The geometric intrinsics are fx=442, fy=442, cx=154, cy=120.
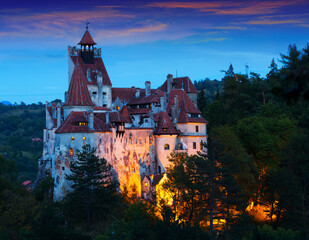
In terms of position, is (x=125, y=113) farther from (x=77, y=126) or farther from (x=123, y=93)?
(x=77, y=126)

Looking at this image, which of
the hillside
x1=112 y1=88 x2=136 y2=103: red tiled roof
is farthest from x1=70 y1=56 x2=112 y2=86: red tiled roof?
the hillside

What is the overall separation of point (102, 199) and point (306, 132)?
110ft

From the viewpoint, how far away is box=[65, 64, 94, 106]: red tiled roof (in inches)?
2704

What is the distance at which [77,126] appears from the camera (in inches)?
2594

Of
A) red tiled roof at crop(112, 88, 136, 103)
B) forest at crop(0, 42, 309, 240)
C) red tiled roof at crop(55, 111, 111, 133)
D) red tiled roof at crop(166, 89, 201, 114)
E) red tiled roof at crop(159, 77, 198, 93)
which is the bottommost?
forest at crop(0, 42, 309, 240)

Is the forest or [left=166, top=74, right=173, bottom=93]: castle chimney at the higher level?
[left=166, top=74, right=173, bottom=93]: castle chimney

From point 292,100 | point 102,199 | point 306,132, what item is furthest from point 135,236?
point 292,100

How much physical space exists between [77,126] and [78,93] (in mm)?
6266

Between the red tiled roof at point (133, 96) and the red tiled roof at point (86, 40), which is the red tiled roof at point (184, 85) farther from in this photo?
the red tiled roof at point (86, 40)

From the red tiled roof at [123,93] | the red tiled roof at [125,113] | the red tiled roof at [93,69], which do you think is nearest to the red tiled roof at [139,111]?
the red tiled roof at [125,113]

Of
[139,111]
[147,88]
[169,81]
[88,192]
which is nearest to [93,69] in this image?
[147,88]

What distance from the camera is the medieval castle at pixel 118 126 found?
65938 millimetres

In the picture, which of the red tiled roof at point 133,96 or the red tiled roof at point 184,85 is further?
the red tiled roof at point 184,85

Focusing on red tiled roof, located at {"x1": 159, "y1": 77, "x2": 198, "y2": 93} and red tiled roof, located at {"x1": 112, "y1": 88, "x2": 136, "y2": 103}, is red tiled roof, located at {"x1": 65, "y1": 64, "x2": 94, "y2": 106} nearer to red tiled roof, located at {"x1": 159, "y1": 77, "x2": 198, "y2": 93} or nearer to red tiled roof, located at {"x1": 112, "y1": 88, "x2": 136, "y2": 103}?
red tiled roof, located at {"x1": 112, "y1": 88, "x2": 136, "y2": 103}
